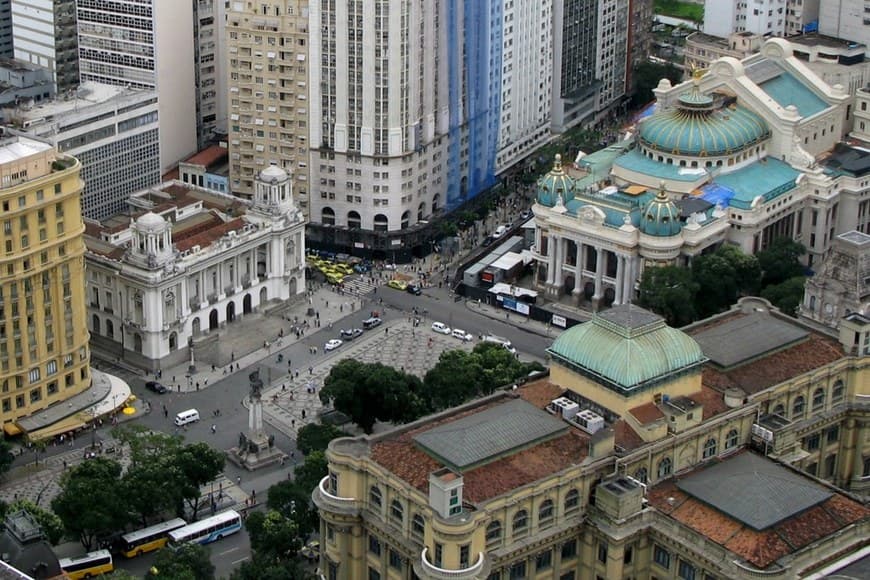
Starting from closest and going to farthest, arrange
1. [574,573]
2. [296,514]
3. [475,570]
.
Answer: [475,570] < [574,573] < [296,514]

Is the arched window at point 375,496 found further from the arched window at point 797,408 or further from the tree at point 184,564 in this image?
the arched window at point 797,408

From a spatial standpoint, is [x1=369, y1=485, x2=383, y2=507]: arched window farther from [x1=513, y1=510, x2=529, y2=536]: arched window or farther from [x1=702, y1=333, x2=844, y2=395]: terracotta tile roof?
[x1=702, y1=333, x2=844, y2=395]: terracotta tile roof

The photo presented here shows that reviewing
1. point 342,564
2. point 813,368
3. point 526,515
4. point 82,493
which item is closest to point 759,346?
point 813,368

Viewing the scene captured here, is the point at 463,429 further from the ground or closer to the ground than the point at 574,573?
further from the ground

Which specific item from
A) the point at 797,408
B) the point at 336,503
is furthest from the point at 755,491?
the point at 336,503

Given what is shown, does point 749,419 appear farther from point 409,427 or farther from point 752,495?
point 409,427

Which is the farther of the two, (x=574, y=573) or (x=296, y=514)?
(x=296, y=514)

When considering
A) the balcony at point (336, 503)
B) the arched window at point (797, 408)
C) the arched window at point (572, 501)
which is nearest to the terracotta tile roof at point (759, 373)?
the arched window at point (797, 408)
